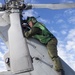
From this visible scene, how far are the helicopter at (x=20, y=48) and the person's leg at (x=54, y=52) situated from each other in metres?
0.18

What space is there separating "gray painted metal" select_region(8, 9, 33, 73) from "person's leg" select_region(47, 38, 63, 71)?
1250mm

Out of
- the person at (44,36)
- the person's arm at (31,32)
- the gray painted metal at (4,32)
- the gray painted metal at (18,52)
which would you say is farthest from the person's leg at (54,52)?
the gray painted metal at (4,32)

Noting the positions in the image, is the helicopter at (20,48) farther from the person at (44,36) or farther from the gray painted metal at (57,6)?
the person at (44,36)

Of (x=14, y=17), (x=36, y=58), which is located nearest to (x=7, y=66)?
(x=36, y=58)

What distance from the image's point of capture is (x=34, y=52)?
30.7ft

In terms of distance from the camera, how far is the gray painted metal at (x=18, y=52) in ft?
25.7

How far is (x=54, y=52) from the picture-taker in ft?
30.2

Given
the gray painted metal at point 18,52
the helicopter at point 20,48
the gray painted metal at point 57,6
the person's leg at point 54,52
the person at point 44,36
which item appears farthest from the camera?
the gray painted metal at point 57,6

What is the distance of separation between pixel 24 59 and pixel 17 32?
4.33ft

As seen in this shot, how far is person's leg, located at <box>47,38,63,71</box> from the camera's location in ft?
29.3

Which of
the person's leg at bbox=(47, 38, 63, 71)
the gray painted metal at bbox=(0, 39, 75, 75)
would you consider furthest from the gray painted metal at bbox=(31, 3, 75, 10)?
the gray painted metal at bbox=(0, 39, 75, 75)

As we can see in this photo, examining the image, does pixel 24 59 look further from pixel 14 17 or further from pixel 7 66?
pixel 14 17

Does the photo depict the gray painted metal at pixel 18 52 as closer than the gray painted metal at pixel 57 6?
Yes

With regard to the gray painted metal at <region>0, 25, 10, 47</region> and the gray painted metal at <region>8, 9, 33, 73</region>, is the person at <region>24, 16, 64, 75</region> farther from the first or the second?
the gray painted metal at <region>0, 25, 10, 47</region>
